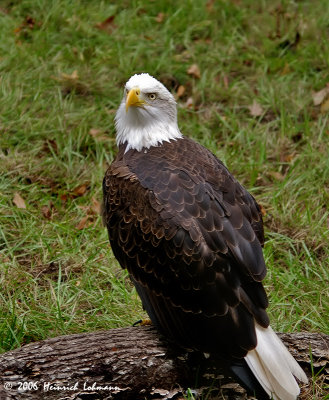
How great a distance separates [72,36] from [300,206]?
3.33 metres

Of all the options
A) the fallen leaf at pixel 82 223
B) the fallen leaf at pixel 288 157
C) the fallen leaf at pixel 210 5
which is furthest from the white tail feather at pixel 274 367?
the fallen leaf at pixel 210 5

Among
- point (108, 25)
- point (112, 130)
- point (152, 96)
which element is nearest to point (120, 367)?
point (152, 96)

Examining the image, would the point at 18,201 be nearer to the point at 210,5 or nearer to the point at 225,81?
the point at 225,81

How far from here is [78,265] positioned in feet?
18.1

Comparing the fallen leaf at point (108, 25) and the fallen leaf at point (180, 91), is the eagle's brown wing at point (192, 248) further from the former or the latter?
the fallen leaf at point (108, 25)

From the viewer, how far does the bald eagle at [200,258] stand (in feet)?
13.3

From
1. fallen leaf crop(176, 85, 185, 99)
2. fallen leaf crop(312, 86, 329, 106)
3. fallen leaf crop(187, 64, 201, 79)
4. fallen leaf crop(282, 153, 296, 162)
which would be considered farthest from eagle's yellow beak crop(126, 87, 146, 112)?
fallen leaf crop(312, 86, 329, 106)

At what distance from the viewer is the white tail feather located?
3.96 meters

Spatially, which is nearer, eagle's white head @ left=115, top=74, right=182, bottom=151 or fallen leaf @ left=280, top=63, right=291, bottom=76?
eagle's white head @ left=115, top=74, right=182, bottom=151

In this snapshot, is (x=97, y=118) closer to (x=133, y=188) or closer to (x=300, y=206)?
(x=300, y=206)

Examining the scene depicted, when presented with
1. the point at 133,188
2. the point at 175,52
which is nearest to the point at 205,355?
the point at 133,188

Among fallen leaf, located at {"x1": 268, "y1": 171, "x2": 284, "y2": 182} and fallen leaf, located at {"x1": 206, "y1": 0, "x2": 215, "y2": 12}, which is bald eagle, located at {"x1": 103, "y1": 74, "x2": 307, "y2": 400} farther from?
fallen leaf, located at {"x1": 206, "y1": 0, "x2": 215, "y2": 12}

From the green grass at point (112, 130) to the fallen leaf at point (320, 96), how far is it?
52mm

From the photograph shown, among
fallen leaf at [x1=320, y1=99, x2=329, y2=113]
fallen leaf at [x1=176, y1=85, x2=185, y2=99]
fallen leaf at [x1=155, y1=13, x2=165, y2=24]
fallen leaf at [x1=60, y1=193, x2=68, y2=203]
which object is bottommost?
fallen leaf at [x1=60, y1=193, x2=68, y2=203]
